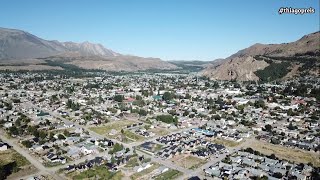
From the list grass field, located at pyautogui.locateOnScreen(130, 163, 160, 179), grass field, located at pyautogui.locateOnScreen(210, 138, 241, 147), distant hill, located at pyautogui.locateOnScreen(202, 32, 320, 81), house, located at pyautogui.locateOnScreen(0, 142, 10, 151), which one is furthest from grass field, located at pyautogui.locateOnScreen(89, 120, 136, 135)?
distant hill, located at pyautogui.locateOnScreen(202, 32, 320, 81)

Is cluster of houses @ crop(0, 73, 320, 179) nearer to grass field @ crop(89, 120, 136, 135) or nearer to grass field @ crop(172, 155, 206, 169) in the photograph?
grass field @ crop(172, 155, 206, 169)

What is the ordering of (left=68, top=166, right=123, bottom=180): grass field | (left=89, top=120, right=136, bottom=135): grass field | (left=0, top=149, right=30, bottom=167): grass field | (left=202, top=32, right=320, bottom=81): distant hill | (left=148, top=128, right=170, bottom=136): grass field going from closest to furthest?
1. (left=68, top=166, right=123, bottom=180): grass field
2. (left=0, top=149, right=30, bottom=167): grass field
3. (left=148, top=128, right=170, bottom=136): grass field
4. (left=89, top=120, right=136, bottom=135): grass field
5. (left=202, top=32, right=320, bottom=81): distant hill

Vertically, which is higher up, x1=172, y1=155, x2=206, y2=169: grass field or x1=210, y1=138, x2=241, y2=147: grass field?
x1=210, y1=138, x2=241, y2=147: grass field

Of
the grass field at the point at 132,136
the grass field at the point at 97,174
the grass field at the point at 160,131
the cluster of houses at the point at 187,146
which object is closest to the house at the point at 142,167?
the grass field at the point at 97,174

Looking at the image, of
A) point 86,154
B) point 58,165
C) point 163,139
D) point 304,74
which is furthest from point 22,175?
point 304,74

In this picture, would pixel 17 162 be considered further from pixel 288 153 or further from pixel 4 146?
pixel 288 153

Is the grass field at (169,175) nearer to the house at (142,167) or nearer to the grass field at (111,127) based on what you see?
the house at (142,167)

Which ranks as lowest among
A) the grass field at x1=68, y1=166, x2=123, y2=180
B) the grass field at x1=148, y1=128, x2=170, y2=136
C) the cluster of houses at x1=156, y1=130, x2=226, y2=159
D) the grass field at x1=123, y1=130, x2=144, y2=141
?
the grass field at x1=68, y1=166, x2=123, y2=180

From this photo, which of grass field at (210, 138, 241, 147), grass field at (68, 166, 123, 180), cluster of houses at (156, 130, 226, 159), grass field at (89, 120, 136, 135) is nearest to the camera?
grass field at (68, 166, 123, 180)
